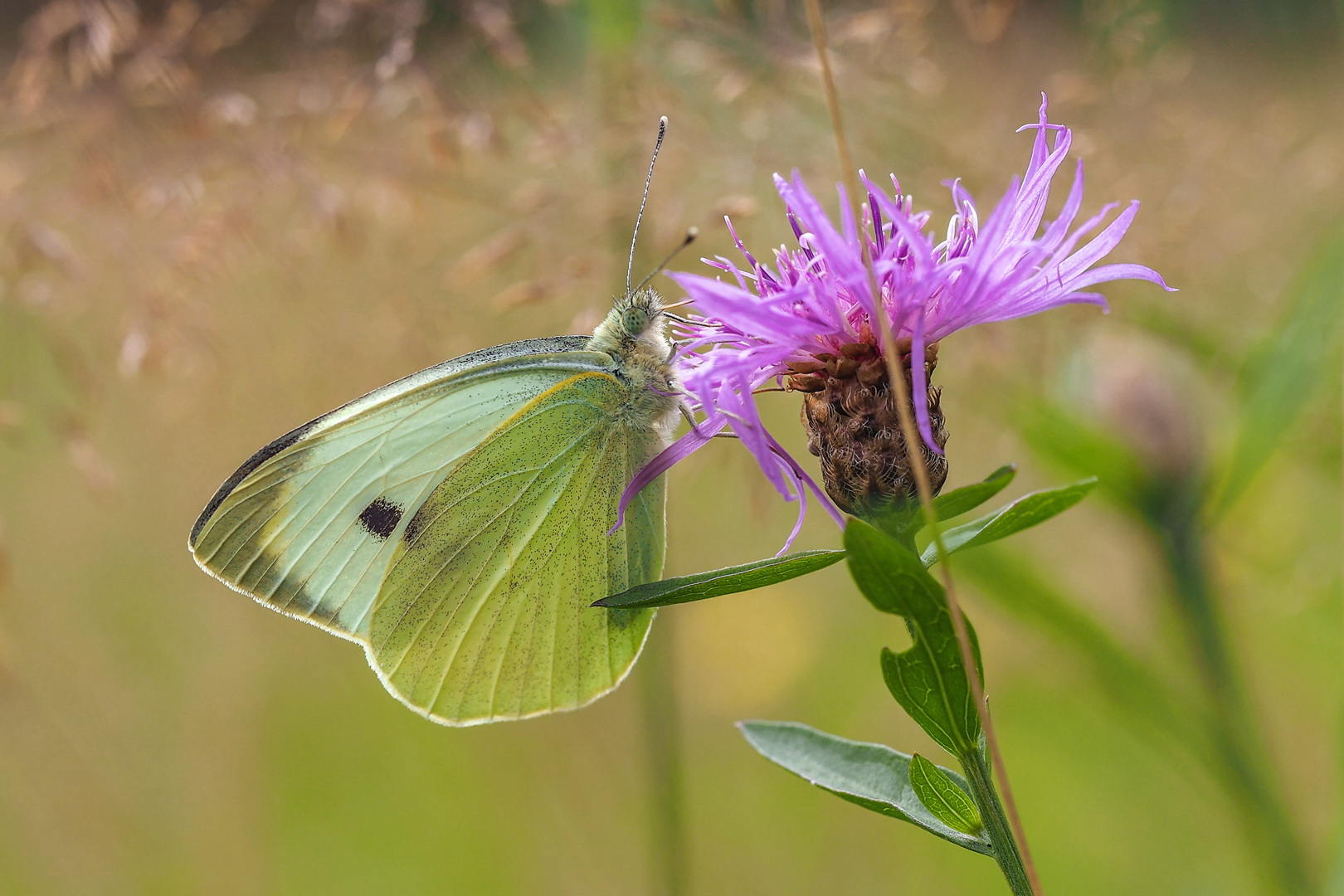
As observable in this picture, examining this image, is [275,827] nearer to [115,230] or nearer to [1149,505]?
[115,230]

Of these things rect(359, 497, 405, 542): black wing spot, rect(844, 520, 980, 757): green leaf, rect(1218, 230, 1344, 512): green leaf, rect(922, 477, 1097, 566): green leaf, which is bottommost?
rect(844, 520, 980, 757): green leaf

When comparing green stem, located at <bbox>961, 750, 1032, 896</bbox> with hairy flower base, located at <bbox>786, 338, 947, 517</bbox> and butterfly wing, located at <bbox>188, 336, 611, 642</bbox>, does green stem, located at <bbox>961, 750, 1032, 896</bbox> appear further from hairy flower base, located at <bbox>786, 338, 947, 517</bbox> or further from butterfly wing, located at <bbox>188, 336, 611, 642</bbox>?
butterfly wing, located at <bbox>188, 336, 611, 642</bbox>

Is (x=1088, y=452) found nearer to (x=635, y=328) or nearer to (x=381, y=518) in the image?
(x=635, y=328)

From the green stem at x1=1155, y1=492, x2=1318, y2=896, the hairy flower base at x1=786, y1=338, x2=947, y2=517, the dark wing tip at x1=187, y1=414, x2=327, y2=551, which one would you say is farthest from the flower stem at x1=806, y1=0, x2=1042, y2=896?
the dark wing tip at x1=187, y1=414, x2=327, y2=551

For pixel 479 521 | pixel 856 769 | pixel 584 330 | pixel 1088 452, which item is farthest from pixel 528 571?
pixel 1088 452

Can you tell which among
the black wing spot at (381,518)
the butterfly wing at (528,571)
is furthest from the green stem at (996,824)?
the black wing spot at (381,518)

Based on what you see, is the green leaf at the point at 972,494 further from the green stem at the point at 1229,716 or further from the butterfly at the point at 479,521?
the green stem at the point at 1229,716

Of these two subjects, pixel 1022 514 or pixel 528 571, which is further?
pixel 528 571
